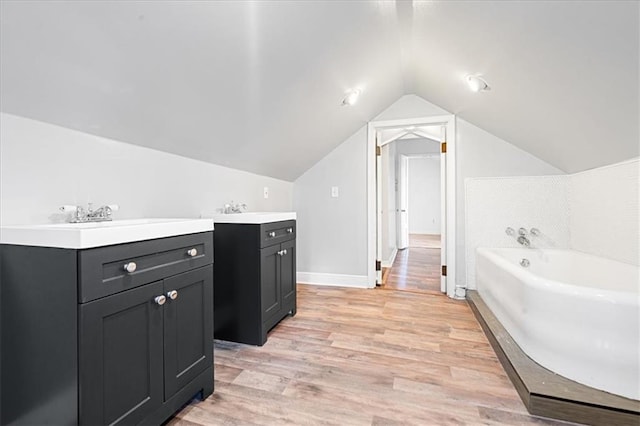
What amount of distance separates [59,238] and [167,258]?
1.25ft

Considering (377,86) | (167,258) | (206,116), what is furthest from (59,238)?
(377,86)

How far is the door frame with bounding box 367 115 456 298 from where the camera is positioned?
310cm

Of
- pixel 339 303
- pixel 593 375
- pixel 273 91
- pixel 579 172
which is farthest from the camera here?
pixel 339 303

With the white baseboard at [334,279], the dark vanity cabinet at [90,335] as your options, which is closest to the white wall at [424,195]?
the white baseboard at [334,279]

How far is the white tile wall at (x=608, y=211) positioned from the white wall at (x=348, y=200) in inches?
27.9

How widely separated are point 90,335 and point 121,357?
16 cm

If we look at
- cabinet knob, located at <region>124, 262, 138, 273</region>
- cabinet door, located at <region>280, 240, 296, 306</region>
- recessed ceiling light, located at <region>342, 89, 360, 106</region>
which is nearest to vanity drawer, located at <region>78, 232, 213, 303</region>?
cabinet knob, located at <region>124, 262, 138, 273</region>

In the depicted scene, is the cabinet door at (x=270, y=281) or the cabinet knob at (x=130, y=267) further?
the cabinet door at (x=270, y=281)

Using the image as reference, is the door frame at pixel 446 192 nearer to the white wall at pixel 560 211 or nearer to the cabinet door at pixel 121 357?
the white wall at pixel 560 211

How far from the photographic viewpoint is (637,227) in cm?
190

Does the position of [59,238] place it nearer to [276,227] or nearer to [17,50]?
[17,50]

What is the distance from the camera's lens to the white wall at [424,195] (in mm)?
8609

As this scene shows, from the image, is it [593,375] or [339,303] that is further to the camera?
[339,303]

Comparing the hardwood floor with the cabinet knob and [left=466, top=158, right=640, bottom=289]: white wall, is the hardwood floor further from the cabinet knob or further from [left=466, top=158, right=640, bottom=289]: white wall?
[left=466, top=158, right=640, bottom=289]: white wall
